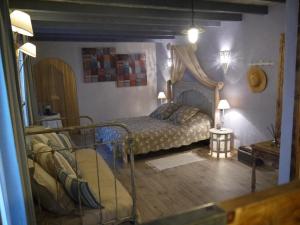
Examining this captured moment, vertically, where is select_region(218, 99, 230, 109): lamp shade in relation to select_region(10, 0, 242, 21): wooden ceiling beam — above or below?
below

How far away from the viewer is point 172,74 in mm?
6320

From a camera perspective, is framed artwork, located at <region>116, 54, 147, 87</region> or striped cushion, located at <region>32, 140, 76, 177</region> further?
framed artwork, located at <region>116, 54, 147, 87</region>

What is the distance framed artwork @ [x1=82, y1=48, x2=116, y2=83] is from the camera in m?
6.55

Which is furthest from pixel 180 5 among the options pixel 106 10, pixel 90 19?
pixel 90 19

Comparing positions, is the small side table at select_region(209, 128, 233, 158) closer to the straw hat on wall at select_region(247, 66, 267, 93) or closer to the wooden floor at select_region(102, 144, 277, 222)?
the wooden floor at select_region(102, 144, 277, 222)

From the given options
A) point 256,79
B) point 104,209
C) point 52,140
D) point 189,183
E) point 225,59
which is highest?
point 225,59

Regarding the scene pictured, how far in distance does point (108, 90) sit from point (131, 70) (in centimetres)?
85

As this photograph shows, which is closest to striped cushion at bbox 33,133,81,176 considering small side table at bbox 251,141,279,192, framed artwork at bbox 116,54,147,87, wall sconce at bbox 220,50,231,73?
small side table at bbox 251,141,279,192

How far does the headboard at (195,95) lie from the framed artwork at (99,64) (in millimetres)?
1821

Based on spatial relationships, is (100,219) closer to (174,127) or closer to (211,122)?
(174,127)

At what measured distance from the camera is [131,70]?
7.04 meters

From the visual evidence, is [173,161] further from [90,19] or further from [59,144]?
[90,19]

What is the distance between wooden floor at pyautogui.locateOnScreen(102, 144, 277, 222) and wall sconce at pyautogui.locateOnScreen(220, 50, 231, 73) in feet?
5.53

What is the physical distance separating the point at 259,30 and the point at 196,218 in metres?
3.99
